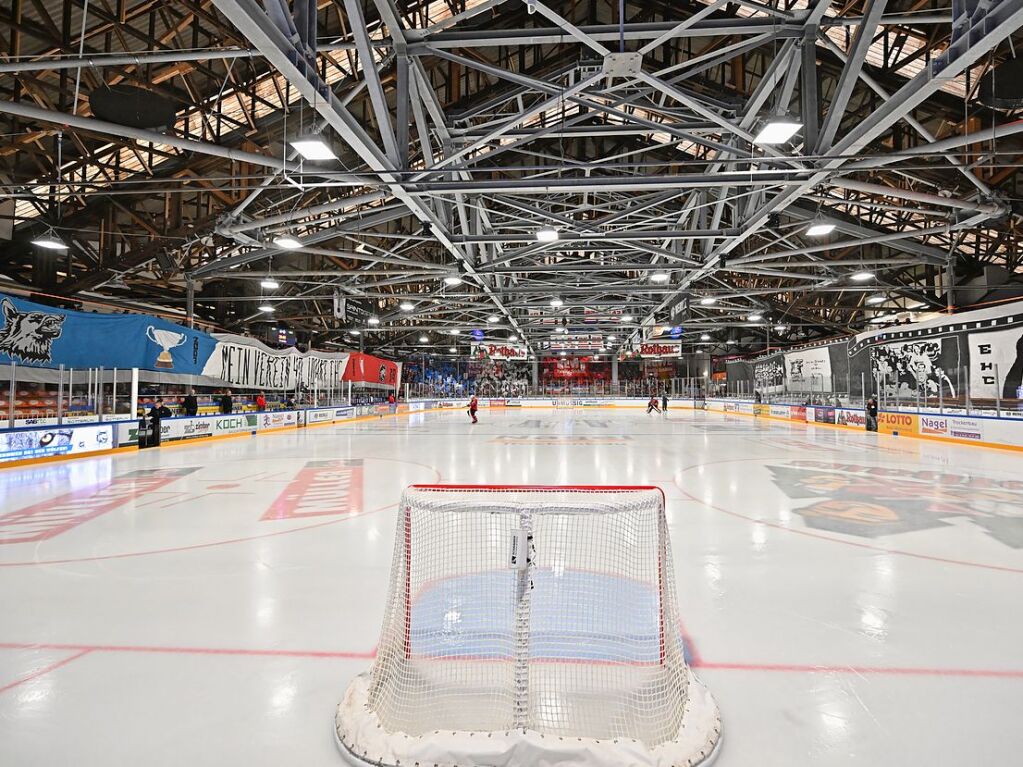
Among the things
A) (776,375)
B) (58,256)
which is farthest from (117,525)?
(776,375)

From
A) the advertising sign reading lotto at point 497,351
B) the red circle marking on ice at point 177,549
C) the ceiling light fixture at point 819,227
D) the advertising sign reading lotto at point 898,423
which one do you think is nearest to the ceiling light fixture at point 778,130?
the ceiling light fixture at point 819,227

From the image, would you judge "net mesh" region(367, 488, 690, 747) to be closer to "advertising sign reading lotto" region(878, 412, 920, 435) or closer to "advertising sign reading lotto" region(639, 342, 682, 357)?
"advertising sign reading lotto" region(878, 412, 920, 435)

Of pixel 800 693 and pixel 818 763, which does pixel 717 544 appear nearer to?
pixel 800 693

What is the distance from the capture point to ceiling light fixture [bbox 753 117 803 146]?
761 centimetres

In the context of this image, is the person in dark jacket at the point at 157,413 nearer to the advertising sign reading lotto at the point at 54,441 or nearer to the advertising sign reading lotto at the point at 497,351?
the advertising sign reading lotto at the point at 54,441

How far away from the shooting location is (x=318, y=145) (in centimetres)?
766

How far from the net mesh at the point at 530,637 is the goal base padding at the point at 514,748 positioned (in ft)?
0.39

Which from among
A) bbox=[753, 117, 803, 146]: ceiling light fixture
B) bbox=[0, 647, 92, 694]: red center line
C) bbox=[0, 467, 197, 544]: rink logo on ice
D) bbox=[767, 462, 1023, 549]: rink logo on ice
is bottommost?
bbox=[767, 462, 1023, 549]: rink logo on ice

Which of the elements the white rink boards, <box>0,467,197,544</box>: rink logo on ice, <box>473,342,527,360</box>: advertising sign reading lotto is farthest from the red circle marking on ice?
<box>473,342,527,360</box>: advertising sign reading lotto

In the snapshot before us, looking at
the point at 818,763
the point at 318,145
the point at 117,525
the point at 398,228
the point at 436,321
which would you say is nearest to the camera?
the point at 818,763

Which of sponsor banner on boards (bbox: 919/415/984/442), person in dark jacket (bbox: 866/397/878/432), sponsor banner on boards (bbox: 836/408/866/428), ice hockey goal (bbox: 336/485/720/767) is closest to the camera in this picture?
ice hockey goal (bbox: 336/485/720/767)

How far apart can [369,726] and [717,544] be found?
14.0ft

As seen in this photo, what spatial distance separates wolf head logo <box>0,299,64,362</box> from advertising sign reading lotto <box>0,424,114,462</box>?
1.76 metres

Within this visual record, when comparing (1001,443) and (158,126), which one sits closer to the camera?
(158,126)
